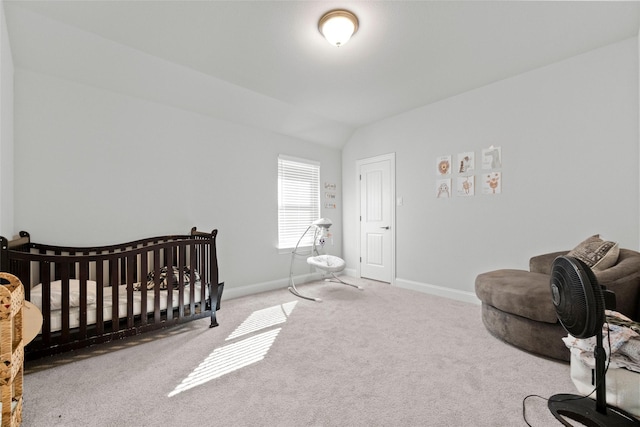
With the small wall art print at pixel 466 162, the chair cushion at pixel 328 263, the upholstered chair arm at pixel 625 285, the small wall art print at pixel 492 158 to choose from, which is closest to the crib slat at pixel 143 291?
the chair cushion at pixel 328 263

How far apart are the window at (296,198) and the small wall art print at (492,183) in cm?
256

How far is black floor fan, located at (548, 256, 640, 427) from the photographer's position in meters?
1.28

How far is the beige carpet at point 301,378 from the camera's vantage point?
1.51m

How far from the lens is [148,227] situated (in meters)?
3.07

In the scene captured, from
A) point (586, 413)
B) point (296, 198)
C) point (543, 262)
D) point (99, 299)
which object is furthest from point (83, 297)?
point (543, 262)

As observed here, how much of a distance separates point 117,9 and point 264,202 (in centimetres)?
255

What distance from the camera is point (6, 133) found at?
2.12m

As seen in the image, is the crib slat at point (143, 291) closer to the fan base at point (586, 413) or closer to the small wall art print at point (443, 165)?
the fan base at point (586, 413)

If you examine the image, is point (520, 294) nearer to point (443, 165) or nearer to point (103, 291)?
point (443, 165)

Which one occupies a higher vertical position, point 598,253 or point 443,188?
point 443,188

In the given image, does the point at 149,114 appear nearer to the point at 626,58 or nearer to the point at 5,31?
the point at 5,31

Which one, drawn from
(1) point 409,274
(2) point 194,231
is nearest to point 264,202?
(2) point 194,231

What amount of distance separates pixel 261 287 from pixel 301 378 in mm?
2273

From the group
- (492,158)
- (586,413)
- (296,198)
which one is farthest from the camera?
(296,198)
